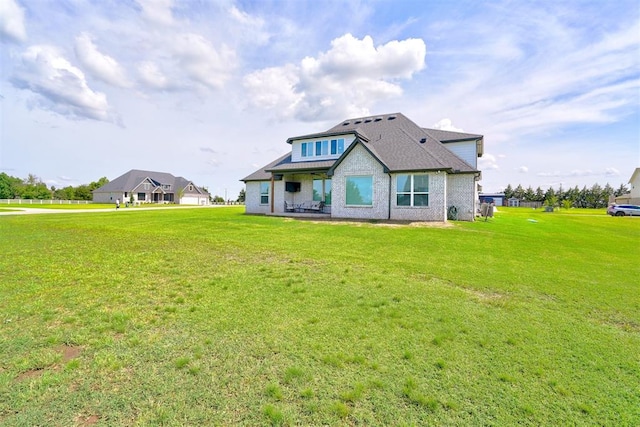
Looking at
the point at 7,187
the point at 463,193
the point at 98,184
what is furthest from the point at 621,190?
the point at 7,187

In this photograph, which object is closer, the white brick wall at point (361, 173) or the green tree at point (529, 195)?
the white brick wall at point (361, 173)

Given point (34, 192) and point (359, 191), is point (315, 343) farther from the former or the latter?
point (34, 192)

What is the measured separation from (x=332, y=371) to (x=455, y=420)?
1.21 meters

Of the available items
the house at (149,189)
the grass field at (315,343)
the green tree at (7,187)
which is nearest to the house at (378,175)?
the grass field at (315,343)

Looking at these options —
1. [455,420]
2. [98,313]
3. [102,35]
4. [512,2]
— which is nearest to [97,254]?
[98,313]

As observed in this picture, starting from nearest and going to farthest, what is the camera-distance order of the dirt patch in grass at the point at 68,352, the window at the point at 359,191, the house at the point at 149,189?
the dirt patch in grass at the point at 68,352 → the window at the point at 359,191 → the house at the point at 149,189

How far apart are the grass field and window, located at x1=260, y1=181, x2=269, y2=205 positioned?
57.2 ft

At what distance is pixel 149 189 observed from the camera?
69.1 m

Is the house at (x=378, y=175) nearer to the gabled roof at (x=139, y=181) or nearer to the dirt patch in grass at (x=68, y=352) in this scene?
the dirt patch in grass at (x=68, y=352)

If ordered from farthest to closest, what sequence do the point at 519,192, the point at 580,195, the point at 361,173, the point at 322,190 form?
the point at 519,192, the point at 580,195, the point at 322,190, the point at 361,173

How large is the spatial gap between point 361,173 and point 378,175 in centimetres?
112

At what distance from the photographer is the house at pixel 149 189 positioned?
6544 centimetres

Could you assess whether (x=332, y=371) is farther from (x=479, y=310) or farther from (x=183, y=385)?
(x=479, y=310)

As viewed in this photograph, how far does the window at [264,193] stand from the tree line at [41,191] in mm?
72109
